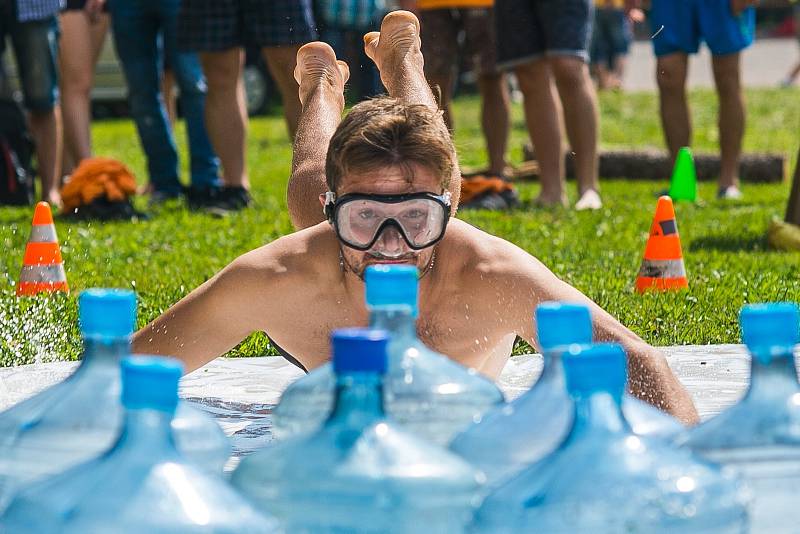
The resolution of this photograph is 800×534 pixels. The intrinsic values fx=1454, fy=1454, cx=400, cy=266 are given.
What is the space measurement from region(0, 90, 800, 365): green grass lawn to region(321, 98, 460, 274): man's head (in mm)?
2047

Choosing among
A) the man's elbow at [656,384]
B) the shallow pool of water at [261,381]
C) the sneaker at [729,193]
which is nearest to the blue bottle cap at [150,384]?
the man's elbow at [656,384]

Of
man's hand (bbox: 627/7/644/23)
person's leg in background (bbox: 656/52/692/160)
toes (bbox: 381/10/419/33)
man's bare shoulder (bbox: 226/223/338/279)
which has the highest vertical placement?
toes (bbox: 381/10/419/33)

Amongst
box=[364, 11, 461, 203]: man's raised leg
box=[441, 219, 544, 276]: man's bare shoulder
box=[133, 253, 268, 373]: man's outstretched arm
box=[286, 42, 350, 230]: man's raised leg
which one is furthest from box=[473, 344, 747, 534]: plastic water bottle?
box=[364, 11, 461, 203]: man's raised leg

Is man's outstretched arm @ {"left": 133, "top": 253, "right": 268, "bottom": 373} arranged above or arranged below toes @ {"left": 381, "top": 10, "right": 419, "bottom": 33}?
below

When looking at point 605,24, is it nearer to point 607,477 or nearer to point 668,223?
point 668,223

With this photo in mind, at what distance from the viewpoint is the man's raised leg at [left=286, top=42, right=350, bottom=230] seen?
16.0 feet

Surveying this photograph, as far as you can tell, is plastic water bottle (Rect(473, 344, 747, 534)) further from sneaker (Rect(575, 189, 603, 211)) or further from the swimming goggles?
sneaker (Rect(575, 189, 603, 211))

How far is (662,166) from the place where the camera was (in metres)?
11.8

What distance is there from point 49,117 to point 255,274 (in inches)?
216

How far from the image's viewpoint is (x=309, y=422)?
83.9 inches

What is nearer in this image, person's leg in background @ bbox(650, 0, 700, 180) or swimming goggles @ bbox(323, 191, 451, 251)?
swimming goggles @ bbox(323, 191, 451, 251)

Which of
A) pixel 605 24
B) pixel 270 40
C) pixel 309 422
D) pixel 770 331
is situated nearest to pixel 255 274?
pixel 309 422

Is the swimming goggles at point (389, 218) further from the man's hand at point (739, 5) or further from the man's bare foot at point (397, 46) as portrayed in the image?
the man's hand at point (739, 5)

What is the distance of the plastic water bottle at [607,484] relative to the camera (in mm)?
1691
